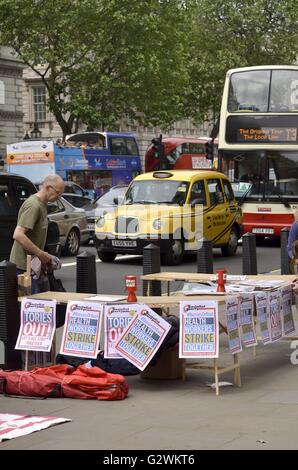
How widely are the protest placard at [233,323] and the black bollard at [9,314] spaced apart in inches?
75.8

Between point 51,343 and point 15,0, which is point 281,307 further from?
point 15,0

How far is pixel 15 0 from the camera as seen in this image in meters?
49.2

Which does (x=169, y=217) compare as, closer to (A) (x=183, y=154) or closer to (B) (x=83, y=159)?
(B) (x=83, y=159)

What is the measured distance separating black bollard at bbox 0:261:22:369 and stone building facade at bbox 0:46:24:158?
46.4 m

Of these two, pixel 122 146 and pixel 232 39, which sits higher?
pixel 232 39

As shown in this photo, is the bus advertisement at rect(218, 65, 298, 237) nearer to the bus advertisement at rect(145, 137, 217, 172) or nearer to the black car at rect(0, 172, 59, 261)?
the black car at rect(0, 172, 59, 261)

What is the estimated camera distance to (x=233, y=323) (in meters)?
9.79

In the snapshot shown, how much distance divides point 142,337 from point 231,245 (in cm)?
1555

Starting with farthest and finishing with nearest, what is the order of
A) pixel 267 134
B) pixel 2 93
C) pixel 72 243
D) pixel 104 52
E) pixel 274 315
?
pixel 2 93 < pixel 104 52 < pixel 267 134 < pixel 72 243 < pixel 274 315

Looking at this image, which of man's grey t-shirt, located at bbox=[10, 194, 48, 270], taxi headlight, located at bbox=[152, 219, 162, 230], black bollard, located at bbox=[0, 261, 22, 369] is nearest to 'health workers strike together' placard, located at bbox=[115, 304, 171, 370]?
black bollard, located at bbox=[0, 261, 22, 369]

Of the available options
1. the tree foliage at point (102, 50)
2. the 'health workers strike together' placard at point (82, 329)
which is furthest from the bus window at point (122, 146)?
the 'health workers strike together' placard at point (82, 329)

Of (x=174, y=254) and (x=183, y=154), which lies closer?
(x=174, y=254)

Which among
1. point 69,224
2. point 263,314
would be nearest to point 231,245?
point 69,224

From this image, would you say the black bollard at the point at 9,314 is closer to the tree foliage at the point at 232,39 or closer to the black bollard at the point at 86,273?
the black bollard at the point at 86,273
